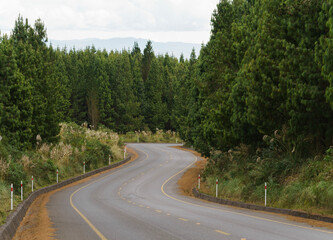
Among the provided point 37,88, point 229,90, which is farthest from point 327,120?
point 37,88

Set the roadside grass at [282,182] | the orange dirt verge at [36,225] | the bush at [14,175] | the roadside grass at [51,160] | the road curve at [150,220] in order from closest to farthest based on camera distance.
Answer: the road curve at [150,220] → the orange dirt verge at [36,225] → the roadside grass at [282,182] → the roadside grass at [51,160] → the bush at [14,175]

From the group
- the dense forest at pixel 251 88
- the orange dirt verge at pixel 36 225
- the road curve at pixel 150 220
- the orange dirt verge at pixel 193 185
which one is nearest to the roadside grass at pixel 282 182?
the dense forest at pixel 251 88

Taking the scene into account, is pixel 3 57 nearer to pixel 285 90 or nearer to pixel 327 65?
pixel 285 90

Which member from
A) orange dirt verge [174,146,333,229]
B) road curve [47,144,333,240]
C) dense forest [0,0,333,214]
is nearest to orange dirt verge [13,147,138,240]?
road curve [47,144,333,240]

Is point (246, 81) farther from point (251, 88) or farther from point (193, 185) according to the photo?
point (193, 185)

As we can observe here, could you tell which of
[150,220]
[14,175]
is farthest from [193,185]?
[150,220]

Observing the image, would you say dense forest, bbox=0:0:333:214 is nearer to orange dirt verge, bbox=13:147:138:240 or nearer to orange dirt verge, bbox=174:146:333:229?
orange dirt verge, bbox=174:146:333:229

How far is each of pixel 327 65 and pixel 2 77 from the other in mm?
20720

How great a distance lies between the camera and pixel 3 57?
30078mm

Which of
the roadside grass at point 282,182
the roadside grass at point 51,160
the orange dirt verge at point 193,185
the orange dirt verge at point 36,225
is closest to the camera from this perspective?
the orange dirt verge at point 36,225

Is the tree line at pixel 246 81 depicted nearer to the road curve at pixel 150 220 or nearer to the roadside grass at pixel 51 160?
the roadside grass at pixel 51 160

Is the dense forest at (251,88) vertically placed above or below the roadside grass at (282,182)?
above

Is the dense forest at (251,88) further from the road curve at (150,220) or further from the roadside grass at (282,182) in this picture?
the road curve at (150,220)

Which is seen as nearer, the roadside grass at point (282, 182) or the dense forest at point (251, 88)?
the roadside grass at point (282, 182)
